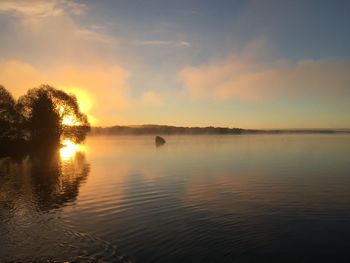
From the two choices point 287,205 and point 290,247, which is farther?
point 287,205

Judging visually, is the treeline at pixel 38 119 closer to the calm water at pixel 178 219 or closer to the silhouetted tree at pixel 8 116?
the silhouetted tree at pixel 8 116

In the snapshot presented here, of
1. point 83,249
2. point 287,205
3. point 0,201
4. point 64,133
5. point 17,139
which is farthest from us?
point 64,133

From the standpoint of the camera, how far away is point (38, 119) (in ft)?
347

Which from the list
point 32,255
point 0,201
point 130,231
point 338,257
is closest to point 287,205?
point 338,257

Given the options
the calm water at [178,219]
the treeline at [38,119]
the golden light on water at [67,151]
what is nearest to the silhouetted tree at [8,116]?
the treeline at [38,119]

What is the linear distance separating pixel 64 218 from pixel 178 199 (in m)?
10.9

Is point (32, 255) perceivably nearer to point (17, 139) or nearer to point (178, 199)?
point (178, 199)

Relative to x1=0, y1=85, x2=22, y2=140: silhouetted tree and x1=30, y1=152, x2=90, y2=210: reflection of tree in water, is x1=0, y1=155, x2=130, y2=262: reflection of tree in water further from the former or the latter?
x1=0, y1=85, x2=22, y2=140: silhouetted tree

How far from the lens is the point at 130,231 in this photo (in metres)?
22.8

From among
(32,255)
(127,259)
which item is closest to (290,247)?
(127,259)

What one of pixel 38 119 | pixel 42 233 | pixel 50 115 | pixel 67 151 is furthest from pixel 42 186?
pixel 67 151

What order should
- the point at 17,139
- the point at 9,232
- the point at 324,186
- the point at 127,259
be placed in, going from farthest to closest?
the point at 17,139
the point at 324,186
the point at 9,232
the point at 127,259

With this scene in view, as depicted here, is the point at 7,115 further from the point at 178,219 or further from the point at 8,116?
the point at 178,219

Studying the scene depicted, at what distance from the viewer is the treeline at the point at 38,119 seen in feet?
314
